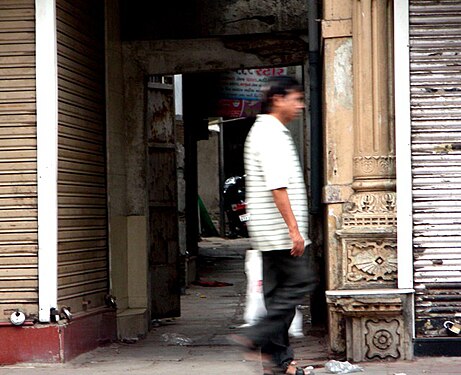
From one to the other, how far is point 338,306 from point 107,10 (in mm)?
4456

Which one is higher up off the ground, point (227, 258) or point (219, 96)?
point (219, 96)

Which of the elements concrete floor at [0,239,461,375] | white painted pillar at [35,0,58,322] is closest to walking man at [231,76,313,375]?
concrete floor at [0,239,461,375]

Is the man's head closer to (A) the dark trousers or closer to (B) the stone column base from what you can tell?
(A) the dark trousers

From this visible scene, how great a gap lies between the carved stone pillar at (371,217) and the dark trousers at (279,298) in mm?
1480

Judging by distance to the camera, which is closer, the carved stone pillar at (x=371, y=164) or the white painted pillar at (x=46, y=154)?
the carved stone pillar at (x=371, y=164)

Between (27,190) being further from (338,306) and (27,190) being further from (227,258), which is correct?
(227,258)

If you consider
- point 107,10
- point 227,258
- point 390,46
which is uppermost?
point 107,10

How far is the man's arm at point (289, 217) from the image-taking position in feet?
20.8

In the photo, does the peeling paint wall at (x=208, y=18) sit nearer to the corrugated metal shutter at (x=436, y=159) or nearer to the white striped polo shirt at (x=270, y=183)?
the corrugated metal shutter at (x=436, y=159)

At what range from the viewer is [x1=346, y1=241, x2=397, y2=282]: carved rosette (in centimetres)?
804

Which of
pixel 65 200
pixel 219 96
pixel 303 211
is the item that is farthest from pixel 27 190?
pixel 219 96

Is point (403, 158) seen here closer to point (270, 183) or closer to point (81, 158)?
point (270, 183)

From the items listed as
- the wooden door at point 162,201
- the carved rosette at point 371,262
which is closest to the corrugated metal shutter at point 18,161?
the carved rosette at point 371,262

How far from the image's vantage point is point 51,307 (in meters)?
8.71
